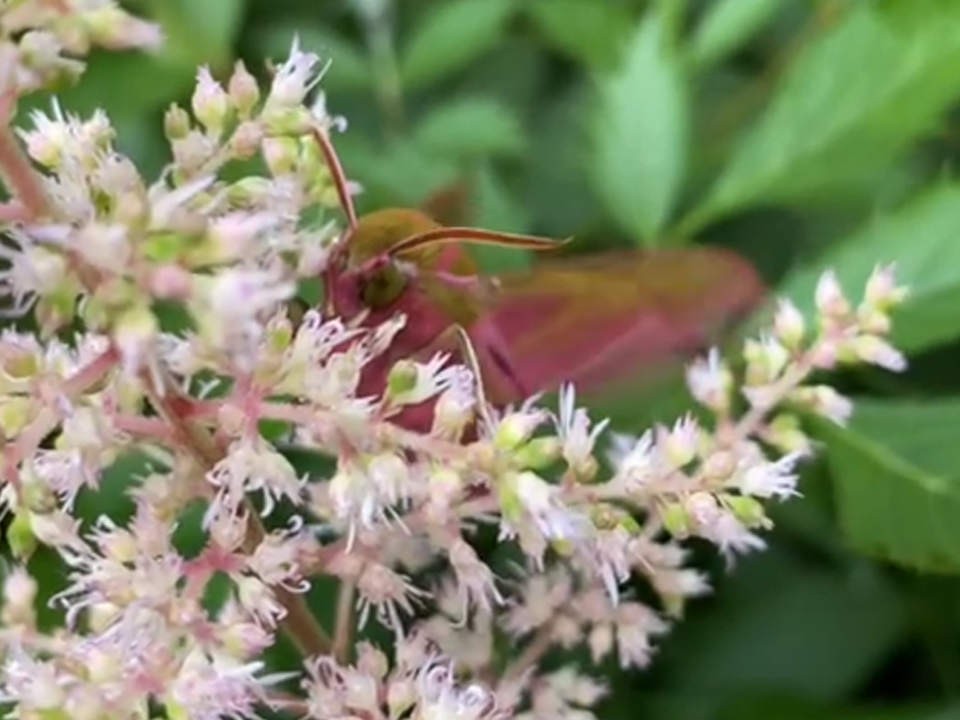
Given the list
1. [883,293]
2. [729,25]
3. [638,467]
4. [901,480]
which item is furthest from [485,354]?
[729,25]

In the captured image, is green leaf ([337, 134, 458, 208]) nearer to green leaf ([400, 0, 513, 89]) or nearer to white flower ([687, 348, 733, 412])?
green leaf ([400, 0, 513, 89])

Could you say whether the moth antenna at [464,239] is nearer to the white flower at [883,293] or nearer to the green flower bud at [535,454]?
the green flower bud at [535,454]

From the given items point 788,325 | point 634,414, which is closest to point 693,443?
point 788,325

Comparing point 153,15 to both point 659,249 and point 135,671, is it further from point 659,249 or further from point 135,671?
point 135,671

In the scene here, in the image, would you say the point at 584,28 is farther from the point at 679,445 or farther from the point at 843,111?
the point at 679,445

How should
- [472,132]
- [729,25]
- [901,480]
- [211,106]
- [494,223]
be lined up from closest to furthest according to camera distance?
[211,106], [901,480], [494,223], [729,25], [472,132]

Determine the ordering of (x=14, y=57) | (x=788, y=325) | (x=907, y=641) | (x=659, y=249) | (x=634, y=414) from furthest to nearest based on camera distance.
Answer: (x=907, y=641), (x=659, y=249), (x=634, y=414), (x=788, y=325), (x=14, y=57)
